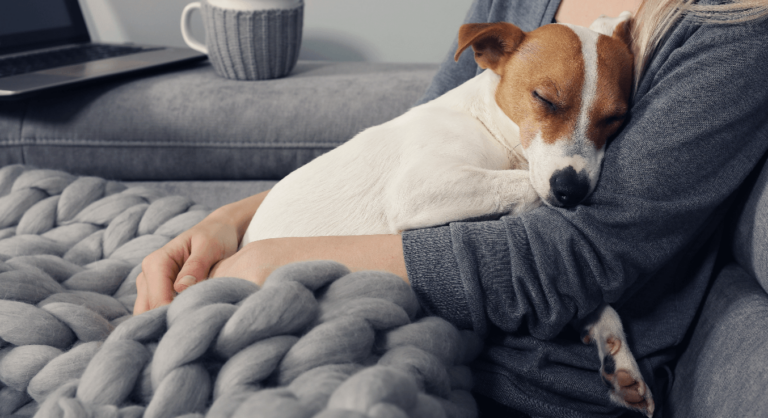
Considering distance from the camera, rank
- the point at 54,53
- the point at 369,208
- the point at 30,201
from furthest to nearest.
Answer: the point at 54,53 < the point at 30,201 < the point at 369,208

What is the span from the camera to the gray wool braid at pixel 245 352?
0.45 metres

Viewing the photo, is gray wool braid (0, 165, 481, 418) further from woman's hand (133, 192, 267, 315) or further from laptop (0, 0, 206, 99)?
laptop (0, 0, 206, 99)

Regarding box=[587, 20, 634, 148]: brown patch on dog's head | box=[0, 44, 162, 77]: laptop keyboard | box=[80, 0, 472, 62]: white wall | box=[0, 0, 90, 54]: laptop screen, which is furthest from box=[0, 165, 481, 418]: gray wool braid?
box=[80, 0, 472, 62]: white wall

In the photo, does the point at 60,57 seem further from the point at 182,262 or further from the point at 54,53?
the point at 182,262

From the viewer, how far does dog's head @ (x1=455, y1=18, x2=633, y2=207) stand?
0.76 metres

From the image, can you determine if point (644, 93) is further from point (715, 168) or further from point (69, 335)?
point (69, 335)

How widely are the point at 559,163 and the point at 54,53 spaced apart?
2.10 meters

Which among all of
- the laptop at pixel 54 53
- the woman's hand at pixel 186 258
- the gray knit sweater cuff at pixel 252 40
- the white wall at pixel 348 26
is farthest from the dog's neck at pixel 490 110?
the white wall at pixel 348 26

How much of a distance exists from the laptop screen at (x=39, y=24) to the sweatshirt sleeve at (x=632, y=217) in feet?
6.84

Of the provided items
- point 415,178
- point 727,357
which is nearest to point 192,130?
point 415,178

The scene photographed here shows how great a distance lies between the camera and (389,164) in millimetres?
919

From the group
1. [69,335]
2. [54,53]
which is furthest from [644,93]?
[54,53]

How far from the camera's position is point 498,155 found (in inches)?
36.5

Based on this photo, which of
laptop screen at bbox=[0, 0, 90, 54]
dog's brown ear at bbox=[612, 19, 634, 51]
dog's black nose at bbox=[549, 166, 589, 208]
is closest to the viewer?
dog's black nose at bbox=[549, 166, 589, 208]
